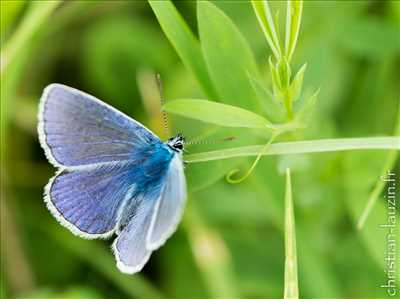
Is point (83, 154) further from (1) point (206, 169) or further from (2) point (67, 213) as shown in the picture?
(1) point (206, 169)

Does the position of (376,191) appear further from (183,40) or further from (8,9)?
(8,9)

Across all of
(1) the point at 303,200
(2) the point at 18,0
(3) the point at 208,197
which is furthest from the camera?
(3) the point at 208,197

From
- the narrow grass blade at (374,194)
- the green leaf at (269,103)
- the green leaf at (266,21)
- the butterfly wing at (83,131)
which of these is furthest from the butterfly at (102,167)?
the narrow grass blade at (374,194)

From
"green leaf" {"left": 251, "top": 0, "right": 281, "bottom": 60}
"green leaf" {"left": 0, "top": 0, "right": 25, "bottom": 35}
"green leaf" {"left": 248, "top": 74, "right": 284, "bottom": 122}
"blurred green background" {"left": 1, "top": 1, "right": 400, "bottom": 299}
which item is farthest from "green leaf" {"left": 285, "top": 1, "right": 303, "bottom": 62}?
"green leaf" {"left": 0, "top": 0, "right": 25, "bottom": 35}

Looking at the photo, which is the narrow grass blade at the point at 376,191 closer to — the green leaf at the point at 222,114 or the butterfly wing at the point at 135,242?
the green leaf at the point at 222,114

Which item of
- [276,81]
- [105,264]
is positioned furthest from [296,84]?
[105,264]

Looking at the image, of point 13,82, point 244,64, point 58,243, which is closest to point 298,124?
point 244,64
